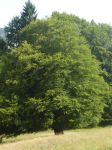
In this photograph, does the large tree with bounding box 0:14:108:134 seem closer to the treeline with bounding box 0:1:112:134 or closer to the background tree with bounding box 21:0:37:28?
the treeline with bounding box 0:1:112:134

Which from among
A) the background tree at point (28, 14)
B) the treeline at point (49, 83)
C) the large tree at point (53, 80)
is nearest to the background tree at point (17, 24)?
the background tree at point (28, 14)

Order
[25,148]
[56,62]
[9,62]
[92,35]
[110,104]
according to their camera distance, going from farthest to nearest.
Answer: [92,35]
[110,104]
[9,62]
[56,62]
[25,148]

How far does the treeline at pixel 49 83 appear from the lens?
36562 mm

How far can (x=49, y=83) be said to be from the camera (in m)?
36.7

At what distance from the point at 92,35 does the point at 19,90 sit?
2328 cm

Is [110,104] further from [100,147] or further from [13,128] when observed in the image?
[100,147]

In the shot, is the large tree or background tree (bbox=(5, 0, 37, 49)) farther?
background tree (bbox=(5, 0, 37, 49))

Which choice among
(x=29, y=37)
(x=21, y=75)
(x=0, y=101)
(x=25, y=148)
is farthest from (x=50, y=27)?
(x=25, y=148)

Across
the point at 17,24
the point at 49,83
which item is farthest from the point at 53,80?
the point at 17,24

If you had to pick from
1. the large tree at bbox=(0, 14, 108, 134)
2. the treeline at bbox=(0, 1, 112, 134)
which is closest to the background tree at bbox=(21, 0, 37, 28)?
the treeline at bbox=(0, 1, 112, 134)

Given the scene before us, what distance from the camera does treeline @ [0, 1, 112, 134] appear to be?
36562 mm

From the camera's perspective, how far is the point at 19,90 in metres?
37.8

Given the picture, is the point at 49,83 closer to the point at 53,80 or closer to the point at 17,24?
the point at 53,80

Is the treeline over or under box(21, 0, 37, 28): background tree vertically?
under
